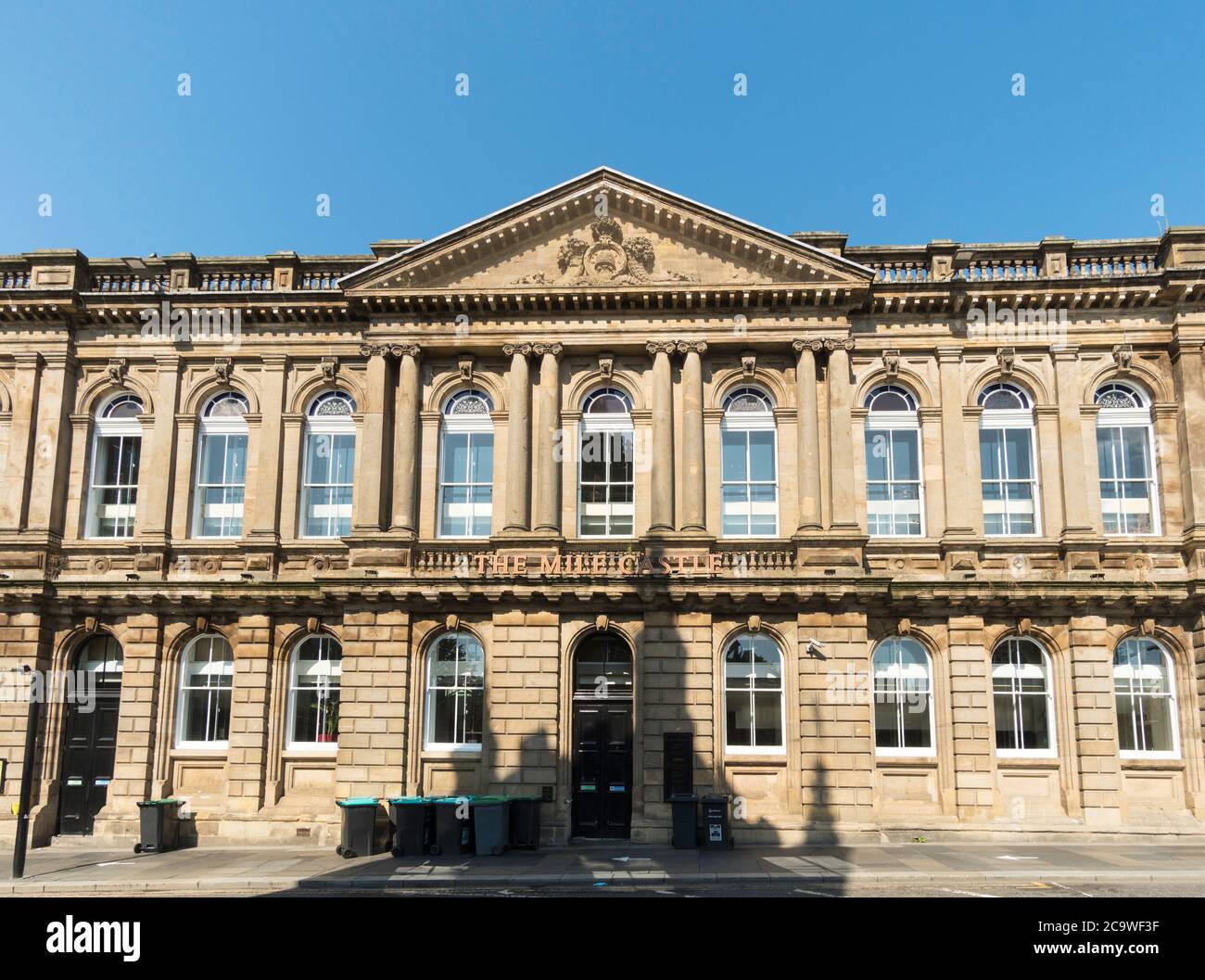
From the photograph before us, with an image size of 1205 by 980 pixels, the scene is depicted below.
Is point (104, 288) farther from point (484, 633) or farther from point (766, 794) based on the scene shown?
point (766, 794)

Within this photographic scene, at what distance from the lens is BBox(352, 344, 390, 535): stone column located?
916 inches

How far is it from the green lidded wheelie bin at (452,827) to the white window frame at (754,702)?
223 inches

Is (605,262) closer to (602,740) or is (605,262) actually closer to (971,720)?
(602,740)

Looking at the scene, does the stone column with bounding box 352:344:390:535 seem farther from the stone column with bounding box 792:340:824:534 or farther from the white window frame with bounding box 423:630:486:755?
the stone column with bounding box 792:340:824:534

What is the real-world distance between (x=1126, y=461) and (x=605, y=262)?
42.3 ft

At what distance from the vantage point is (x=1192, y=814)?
856 inches

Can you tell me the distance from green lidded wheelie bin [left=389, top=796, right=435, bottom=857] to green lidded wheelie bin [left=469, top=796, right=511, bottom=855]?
0.90 metres

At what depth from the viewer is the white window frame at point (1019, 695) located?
73.5ft

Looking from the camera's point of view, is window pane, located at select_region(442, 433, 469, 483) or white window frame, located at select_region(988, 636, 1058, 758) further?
window pane, located at select_region(442, 433, 469, 483)

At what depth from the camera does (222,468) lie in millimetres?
25078

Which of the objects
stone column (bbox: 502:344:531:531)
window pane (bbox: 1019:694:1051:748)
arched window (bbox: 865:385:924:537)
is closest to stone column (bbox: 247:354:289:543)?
stone column (bbox: 502:344:531:531)
